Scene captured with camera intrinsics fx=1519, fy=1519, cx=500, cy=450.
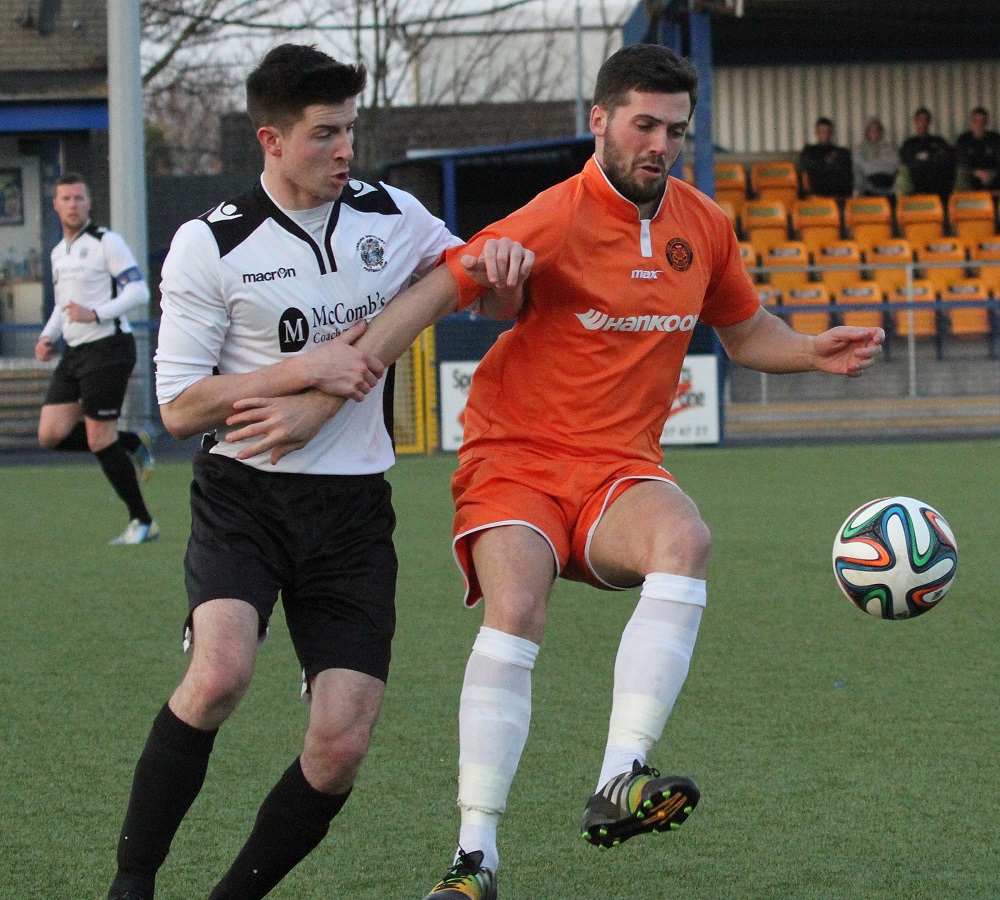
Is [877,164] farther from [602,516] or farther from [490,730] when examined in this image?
[490,730]

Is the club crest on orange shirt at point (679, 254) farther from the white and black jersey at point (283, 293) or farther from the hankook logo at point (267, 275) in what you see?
the hankook logo at point (267, 275)

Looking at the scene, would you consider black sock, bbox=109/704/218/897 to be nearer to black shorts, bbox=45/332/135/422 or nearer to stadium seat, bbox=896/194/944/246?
black shorts, bbox=45/332/135/422

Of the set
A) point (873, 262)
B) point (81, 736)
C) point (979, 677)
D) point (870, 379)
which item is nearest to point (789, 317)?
point (870, 379)

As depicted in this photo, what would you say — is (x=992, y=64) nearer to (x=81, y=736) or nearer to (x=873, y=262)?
(x=873, y=262)

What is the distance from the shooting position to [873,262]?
20.0 metres

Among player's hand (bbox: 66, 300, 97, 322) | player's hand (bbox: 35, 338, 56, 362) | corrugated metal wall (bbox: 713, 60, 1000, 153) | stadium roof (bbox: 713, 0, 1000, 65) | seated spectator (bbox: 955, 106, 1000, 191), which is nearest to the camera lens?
player's hand (bbox: 66, 300, 97, 322)

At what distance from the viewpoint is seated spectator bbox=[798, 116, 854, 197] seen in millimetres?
21359

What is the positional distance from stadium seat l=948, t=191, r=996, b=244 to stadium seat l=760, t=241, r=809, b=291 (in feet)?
7.74

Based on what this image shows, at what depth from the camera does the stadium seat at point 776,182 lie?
2177 cm

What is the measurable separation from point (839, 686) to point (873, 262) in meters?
15.2

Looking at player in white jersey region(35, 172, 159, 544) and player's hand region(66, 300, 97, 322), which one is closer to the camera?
player's hand region(66, 300, 97, 322)

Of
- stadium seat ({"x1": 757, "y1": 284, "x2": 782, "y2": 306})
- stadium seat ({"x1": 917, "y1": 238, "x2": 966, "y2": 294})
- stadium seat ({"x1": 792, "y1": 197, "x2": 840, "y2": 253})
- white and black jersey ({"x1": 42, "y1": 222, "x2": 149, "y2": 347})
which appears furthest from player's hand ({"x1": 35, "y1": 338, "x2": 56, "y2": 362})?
stadium seat ({"x1": 792, "y1": 197, "x2": 840, "y2": 253})

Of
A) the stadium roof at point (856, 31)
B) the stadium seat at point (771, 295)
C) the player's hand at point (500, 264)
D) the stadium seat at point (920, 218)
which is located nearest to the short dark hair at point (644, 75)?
the player's hand at point (500, 264)

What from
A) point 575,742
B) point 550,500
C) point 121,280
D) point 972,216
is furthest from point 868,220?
point 550,500
